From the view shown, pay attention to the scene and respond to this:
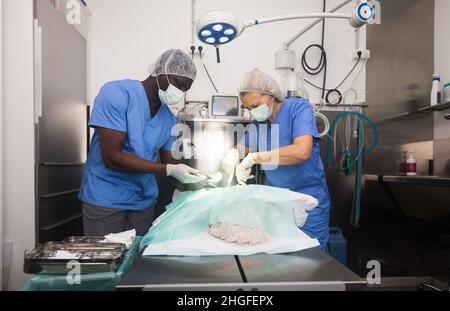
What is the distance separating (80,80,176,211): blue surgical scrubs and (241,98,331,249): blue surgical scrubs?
62 cm

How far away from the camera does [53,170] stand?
1.84 m

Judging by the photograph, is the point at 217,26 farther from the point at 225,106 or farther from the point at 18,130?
the point at 18,130

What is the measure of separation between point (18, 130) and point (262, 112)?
124 cm

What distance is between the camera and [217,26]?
4.36 ft

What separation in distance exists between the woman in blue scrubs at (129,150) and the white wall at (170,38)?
0.93 metres

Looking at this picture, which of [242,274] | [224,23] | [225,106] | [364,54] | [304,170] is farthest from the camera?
[364,54]

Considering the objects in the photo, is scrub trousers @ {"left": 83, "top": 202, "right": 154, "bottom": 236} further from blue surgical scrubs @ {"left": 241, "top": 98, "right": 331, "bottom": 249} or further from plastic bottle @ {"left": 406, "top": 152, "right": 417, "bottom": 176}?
plastic bottle @ {"left": 406, "top": 152, "right": 417, "bottom": 176}

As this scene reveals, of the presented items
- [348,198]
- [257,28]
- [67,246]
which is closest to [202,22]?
[67,246]

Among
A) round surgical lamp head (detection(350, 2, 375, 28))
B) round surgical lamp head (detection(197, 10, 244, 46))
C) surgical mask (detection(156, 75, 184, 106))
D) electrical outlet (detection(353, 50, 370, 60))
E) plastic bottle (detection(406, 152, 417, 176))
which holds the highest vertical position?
electrical outlet (detection(353, 50, 370, 60))

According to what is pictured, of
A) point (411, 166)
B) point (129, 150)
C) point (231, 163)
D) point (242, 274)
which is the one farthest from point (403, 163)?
point (242, 274)

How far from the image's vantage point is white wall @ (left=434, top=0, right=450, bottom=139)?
2357mm

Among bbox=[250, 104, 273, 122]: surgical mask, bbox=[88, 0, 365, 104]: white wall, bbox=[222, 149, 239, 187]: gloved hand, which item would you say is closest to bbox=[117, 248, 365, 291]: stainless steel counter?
bbox=[222, 149, 239, 187]: gloved hand

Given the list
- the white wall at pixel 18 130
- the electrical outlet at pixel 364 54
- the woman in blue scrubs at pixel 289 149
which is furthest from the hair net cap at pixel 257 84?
the electrical outlet at pixel 364 54
